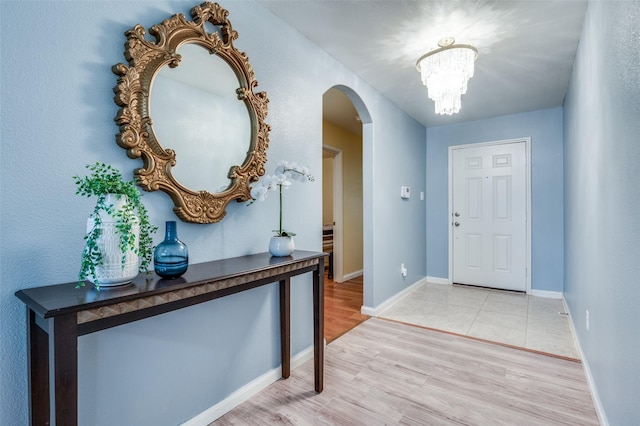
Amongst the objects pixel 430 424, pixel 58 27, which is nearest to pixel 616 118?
pixel 430 424

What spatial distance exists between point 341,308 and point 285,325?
1528 mm

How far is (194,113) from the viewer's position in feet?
5.03

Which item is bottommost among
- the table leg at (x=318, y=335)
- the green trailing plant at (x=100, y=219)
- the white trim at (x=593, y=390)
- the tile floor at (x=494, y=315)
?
the tile floor at (x=494, y=315)

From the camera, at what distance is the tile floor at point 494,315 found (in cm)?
260

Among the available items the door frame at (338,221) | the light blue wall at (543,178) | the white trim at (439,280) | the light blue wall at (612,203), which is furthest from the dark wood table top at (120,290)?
the light blue wall at (543,178)

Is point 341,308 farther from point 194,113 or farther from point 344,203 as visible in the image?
point 194,113

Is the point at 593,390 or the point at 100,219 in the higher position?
the point at 100,219

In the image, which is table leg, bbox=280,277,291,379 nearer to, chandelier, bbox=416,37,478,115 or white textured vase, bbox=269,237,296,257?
white textured vase, bbox=269,237,296,257

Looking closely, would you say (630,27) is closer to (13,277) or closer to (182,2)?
(182,2)

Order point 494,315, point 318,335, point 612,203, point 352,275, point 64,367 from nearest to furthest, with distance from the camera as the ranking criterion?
point 64,367 → point 612,203 → point 318,335 → point 494,315 → point 352,275

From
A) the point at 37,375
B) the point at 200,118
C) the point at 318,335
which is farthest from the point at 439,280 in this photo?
the point at 37,375

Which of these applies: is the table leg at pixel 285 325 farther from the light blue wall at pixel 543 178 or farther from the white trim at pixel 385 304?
the light blue wall at pixel 543 178

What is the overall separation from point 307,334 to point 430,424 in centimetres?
96

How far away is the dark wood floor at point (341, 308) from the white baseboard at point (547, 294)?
2.19m
